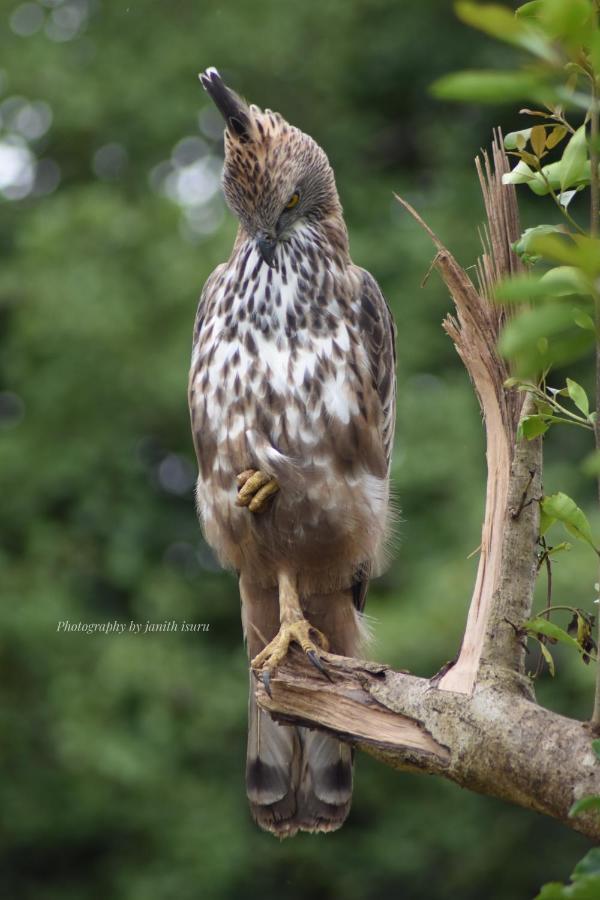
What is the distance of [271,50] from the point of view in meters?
9.33

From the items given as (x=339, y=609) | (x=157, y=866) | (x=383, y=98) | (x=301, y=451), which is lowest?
(x=157, y=866)

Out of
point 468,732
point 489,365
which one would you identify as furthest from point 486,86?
point 489,365

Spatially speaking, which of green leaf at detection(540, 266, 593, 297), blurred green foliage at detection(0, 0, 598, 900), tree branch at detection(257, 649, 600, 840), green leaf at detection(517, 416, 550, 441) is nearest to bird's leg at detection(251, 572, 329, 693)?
tree branch at detection(257, 649, 600, 840)

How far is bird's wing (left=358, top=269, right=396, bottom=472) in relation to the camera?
3.74m

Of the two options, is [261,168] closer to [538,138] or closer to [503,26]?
[538,138]

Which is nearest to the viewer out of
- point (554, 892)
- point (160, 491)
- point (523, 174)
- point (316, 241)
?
point (554, 892)

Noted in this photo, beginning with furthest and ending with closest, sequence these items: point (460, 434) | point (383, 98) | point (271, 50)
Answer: point (383, 98), point (271, 50), point (460, 434)

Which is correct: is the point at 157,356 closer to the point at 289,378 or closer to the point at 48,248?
the point at 48,248

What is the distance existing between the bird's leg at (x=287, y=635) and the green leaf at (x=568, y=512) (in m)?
1.00

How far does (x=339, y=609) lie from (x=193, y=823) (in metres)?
4.38

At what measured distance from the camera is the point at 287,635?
3.51 metres

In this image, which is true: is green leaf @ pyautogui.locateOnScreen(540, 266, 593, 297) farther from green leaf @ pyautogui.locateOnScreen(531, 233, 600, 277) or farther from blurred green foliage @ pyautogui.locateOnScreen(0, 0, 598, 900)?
blurred green foliage @ pyautogui.locateOnScreen(0, 0, 598, 900)

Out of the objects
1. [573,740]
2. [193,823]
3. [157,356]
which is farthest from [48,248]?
[573,740]

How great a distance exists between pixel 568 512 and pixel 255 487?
61.2 inches
